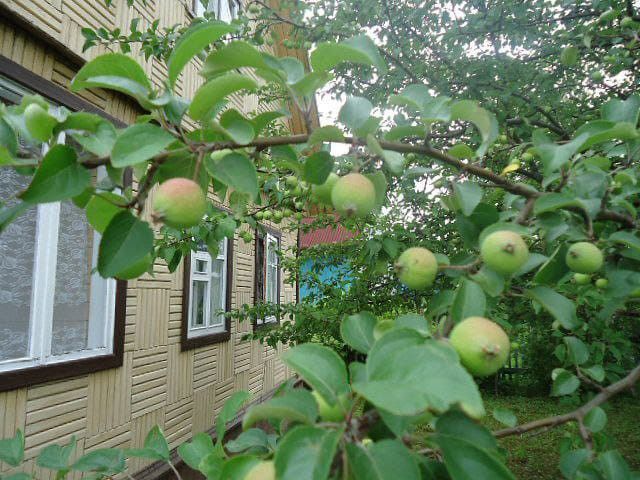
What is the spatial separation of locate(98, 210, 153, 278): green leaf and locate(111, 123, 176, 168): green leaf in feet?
0.47

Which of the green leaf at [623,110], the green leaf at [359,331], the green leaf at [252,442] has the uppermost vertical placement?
the green leaf at [623,110]

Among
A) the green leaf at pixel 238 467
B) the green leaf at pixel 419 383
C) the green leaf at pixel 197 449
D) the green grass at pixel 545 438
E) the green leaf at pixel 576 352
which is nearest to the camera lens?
the green leaf at pixel 419 383

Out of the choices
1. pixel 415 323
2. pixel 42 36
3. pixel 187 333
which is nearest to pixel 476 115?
pixel 415 323

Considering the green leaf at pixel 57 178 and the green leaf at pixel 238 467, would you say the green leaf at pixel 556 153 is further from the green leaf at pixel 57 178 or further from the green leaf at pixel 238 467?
the green leaf at pixel 57 178

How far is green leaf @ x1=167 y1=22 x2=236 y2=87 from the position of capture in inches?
36.8

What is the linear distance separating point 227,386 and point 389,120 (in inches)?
Result: 172

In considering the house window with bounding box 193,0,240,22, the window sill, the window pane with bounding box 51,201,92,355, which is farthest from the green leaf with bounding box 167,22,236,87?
the house window with bounding box 193,0,240,22

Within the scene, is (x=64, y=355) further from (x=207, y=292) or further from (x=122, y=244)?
(x=122, y=244)

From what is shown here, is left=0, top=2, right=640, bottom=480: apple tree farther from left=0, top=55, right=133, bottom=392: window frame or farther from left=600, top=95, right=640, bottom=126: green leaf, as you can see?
left=0, top=55, right=133, bottom=392: window frame

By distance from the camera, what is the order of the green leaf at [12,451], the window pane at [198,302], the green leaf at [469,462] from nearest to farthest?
the green leaf at [469,462], the green leaf at [12,451], the window pane at [198,302]

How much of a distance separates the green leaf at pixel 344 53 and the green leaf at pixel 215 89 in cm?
15

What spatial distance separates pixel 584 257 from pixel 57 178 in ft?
3.83

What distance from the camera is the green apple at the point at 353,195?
982 mm

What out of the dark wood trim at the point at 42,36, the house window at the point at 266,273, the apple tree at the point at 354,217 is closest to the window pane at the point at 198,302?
the house window at the point at 266,273
